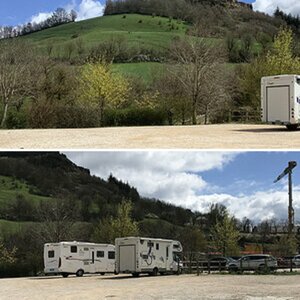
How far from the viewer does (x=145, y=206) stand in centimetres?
6238

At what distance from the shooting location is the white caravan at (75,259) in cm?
2777

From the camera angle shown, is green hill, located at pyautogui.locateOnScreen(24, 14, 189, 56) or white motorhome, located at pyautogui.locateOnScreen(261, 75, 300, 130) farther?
green hill, located at pyautogui.locateOnScreen(24, 14, 189, 56)

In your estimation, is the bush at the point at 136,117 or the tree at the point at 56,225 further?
the tree at the point at 56,225

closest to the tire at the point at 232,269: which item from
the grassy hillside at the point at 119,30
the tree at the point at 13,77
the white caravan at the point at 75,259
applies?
the white caravan at the point at 75,259

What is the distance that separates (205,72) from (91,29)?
224 ft

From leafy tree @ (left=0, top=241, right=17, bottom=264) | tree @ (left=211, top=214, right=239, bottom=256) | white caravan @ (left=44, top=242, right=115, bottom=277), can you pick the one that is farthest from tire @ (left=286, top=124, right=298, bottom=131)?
leafy tree @ (left=0, top=241, right=17, bottom=264)

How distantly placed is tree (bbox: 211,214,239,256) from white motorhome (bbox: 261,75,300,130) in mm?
19920

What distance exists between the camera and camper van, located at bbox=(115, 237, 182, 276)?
24375mm

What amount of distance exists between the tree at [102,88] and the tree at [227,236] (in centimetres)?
1264

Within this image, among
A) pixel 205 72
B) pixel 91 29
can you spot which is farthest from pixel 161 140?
pixel 91 29

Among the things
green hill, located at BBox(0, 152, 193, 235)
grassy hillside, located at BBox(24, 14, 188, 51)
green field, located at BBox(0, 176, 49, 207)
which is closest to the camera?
green hill, located at BBox(0, 152, 193, 235)

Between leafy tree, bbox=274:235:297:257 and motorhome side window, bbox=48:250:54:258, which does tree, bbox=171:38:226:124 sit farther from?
motorhome side window, bbox=48:250:54:258

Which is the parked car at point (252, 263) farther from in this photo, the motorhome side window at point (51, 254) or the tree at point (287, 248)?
the motorhome side window at point (51, 254)

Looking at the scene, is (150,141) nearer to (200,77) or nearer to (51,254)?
(51,254)
